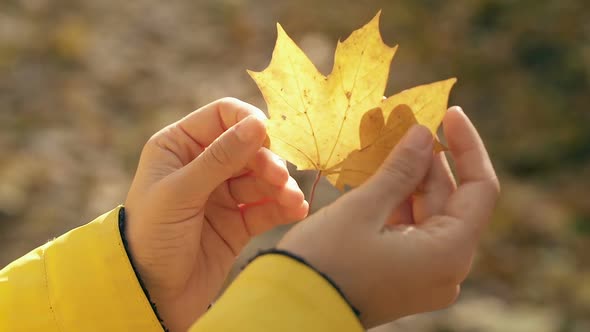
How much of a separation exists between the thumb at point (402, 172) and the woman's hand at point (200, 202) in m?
0.22

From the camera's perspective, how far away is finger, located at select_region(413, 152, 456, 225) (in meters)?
0.93

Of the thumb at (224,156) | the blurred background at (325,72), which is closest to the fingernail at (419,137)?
the thumb at (224,156)

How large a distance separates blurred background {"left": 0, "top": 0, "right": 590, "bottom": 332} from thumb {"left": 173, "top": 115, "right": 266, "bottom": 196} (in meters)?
1.20

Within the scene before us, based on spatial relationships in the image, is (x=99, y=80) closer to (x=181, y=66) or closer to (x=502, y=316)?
(x=181, y=66)

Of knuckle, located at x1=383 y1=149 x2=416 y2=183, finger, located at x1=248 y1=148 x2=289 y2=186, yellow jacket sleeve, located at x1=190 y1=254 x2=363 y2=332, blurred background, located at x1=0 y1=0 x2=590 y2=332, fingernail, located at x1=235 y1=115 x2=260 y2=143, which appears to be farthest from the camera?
blurred background, located at x1=0 y1=0 x2=590 y2=332

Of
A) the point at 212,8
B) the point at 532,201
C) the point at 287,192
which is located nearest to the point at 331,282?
the point at 287,192

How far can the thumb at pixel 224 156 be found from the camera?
101cm

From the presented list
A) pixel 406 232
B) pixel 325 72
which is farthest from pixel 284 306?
pixel 325 72

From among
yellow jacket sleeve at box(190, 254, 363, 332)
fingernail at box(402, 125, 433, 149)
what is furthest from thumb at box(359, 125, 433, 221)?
yellow jacket sleeve at box(190, 254, 363, 332)

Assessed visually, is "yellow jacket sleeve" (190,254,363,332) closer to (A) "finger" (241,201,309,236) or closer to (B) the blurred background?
(A) "finger" (241,201,309,236)

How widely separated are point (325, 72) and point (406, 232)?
2105 millimetres

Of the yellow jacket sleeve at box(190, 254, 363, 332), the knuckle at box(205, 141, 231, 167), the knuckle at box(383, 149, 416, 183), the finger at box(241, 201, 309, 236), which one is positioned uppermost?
the knuckle at box(383, 149, 416, 183)

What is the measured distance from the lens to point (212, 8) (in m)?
3.53

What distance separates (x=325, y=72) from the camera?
292 cm
